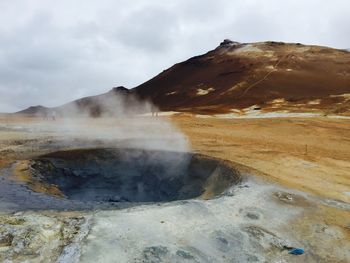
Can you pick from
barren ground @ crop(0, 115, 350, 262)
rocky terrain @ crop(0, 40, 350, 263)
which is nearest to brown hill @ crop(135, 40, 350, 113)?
rocky terrain @ crop(0, 40, 350, 263)

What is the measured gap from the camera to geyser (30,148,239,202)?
12.4m

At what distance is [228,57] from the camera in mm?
51594

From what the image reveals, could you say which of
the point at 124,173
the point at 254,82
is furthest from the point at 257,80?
the point at 124,173

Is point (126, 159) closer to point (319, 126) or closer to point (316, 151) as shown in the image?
point (316, 151)

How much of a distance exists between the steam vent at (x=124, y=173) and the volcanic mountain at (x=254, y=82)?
17967mm

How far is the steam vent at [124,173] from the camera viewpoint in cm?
1230

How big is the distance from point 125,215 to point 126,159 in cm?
690

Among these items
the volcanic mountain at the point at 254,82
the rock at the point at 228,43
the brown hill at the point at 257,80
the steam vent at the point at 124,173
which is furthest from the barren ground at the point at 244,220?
the rock at the point at 228,43

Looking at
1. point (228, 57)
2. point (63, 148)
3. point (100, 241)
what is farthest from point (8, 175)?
point (228, 57)

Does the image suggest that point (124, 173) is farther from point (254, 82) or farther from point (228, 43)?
point (228, 43)

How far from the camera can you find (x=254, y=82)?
1672 inches

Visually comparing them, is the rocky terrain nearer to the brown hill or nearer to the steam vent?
the steam vent

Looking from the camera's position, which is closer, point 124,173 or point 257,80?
point 124,173

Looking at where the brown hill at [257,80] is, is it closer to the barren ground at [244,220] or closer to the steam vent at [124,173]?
the steam vent at [124,173]
